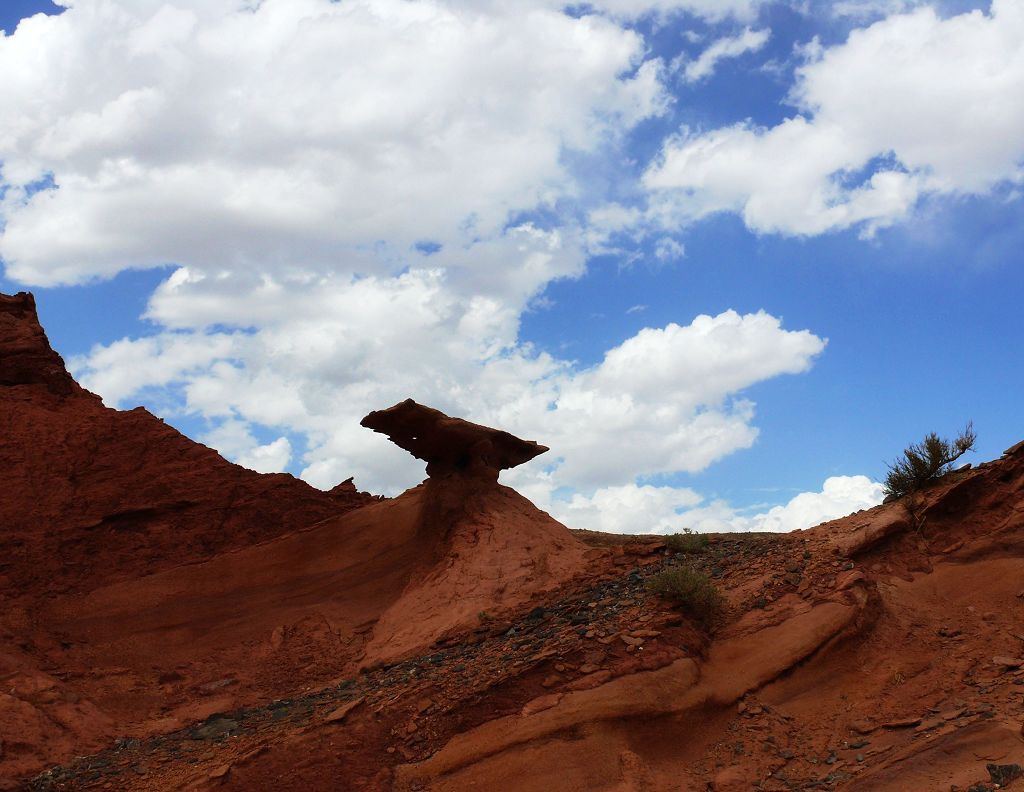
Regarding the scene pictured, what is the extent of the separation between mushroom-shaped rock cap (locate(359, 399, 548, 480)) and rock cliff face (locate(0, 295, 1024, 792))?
50mm

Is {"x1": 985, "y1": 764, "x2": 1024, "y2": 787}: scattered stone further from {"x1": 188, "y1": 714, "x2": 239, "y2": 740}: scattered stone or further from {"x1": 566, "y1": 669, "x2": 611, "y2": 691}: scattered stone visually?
{"x1": 188, "y1": 714, "x2": 239, "y2": 740}: scattered stone

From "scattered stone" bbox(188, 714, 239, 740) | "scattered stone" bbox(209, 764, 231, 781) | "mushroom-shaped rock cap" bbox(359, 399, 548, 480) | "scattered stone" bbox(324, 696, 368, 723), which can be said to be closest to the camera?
"scattered stone" bbox(209, 764, 231, 781)

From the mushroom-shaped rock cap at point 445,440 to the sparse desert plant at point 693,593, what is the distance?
500 centimetres

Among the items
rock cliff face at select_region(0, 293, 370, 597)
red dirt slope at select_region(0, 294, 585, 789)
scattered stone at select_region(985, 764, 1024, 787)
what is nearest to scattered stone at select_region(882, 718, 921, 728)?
scattered stone at select_region(985, 764, 1024, 787)

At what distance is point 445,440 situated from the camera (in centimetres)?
1628

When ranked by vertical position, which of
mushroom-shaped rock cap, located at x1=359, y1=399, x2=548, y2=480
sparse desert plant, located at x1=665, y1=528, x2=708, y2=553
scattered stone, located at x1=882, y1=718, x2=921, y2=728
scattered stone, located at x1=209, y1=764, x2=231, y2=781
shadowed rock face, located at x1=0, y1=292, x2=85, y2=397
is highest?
shadowed rock face, located at x1=0, y1=292, x2=85, y2=397

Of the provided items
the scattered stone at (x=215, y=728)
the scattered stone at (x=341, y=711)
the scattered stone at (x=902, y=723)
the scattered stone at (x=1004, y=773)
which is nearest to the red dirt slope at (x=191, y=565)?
the scattered stone at (x=215, y=728)

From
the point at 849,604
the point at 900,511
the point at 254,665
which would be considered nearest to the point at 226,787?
the point at 254,665

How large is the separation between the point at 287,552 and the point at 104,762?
17.4 feet

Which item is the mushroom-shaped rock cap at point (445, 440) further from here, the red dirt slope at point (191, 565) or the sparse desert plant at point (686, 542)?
the sparse desert plant at point (686, 542)

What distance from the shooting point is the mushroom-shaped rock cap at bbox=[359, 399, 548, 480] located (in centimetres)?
1593

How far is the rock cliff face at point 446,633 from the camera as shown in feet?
34.2

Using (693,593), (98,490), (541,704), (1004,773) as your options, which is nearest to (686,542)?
(693,593)

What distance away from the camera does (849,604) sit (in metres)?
12.0
